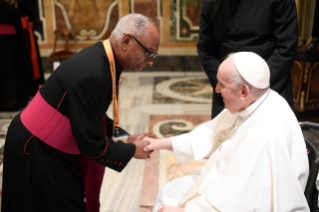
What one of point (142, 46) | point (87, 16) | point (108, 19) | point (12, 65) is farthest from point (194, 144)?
point (87, 16)

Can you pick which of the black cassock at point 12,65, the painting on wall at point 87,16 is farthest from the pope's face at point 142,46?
the painting on wall at point 87,16

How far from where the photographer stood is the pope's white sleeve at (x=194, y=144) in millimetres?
2502

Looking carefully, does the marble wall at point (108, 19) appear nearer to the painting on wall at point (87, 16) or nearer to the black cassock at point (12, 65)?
the painting on wall at point (87, 16)

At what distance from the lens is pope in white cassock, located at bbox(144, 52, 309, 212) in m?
1.78

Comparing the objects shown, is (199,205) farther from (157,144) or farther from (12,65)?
(12,65)

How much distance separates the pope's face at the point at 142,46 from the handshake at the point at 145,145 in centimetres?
59

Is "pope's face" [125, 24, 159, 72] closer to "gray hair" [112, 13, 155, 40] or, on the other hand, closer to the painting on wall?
"gray hair" [112, 13, 155, 40]

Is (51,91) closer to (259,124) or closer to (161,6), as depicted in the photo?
(259,124)

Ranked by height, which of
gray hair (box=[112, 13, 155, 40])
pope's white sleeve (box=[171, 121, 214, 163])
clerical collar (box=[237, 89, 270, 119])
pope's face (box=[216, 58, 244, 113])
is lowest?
pope's white sleeve (box=[171, 121, 214, 163])

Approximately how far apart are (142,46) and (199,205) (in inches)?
35.7

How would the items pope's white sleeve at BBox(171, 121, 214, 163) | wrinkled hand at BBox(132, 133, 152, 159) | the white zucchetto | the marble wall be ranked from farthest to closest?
the marble wall < pope's white sleeve at BBox(171, 121, 214, 163) < wrinkled hand at BBox(132, 133, 152, 159) < the white zucchetto

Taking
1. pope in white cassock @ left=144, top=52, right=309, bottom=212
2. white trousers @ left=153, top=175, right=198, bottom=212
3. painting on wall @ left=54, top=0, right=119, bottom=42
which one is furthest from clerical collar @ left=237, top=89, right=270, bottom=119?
painting on wall @ left=54, top=0, right=119, bottom=42

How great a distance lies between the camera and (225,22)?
3014 millimetres

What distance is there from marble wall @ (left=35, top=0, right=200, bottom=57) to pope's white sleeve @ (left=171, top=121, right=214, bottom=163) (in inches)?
237
